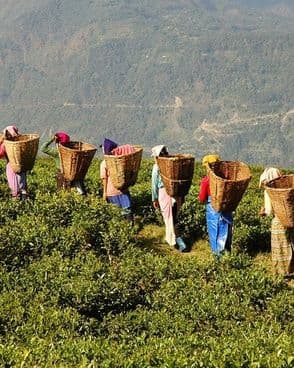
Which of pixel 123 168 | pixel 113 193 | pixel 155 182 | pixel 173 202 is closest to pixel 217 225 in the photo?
pixel 173 202

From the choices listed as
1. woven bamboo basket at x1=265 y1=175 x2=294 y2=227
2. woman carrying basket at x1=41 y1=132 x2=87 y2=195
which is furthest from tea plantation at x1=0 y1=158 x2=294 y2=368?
woman carrying basket at x1=41 y1=132 x2=87 y2=195

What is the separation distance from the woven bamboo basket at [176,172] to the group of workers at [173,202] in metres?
0.25

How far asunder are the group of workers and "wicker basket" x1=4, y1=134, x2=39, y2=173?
262 mm

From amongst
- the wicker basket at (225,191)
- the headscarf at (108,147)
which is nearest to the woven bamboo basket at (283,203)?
the wicker basket at (225,191)

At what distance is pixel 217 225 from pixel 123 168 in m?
2.15

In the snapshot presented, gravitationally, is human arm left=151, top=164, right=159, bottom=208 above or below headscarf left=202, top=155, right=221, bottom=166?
below

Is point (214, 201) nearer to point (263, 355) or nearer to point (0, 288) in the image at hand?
point (0, 288)

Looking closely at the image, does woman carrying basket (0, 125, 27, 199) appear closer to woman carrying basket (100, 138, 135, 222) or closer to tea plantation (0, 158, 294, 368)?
tea plantation (0, 158, 294, 368)

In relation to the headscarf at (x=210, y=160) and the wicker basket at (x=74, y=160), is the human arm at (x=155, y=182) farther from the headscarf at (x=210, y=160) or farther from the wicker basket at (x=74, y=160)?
the wicker basket at (x=74, y=160)

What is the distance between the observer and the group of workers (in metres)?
10.5

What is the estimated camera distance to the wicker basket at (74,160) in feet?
41.5

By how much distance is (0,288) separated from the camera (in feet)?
28.6

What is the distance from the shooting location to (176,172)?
1135 centimetres

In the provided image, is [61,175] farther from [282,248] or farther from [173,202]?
[282,248]
